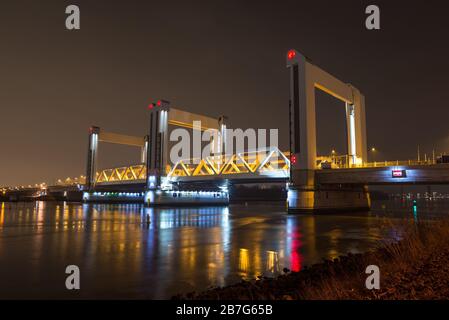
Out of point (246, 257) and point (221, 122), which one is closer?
point (246, 257)

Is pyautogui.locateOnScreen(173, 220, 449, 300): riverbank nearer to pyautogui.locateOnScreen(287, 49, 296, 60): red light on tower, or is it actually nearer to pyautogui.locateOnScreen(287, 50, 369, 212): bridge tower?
pyautogui.locateOnScreen(287, 50, 369, 212): bridge tower

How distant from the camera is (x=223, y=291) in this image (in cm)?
1041

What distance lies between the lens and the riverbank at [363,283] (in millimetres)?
7895

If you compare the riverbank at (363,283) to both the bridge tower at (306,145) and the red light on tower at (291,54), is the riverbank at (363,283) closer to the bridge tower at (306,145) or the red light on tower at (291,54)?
the bridge tower at (306,145)

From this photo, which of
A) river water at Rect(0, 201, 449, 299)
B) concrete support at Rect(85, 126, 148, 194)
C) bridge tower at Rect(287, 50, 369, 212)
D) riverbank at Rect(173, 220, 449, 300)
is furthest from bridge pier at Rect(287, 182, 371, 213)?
concrete support at Rect(85, 126, 148, 194)

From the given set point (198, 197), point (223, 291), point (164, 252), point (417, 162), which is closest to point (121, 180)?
point (198, 197)

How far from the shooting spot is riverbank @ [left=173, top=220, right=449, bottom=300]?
311 inches

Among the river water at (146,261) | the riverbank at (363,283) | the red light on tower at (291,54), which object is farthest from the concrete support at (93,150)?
the riverbank at (363,283)

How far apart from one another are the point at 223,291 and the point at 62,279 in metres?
6.84

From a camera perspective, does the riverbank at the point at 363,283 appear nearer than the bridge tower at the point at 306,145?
Yes

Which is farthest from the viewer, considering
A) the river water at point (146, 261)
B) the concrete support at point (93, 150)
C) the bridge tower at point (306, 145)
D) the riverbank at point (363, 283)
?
the concrete support at point (93, 150)
